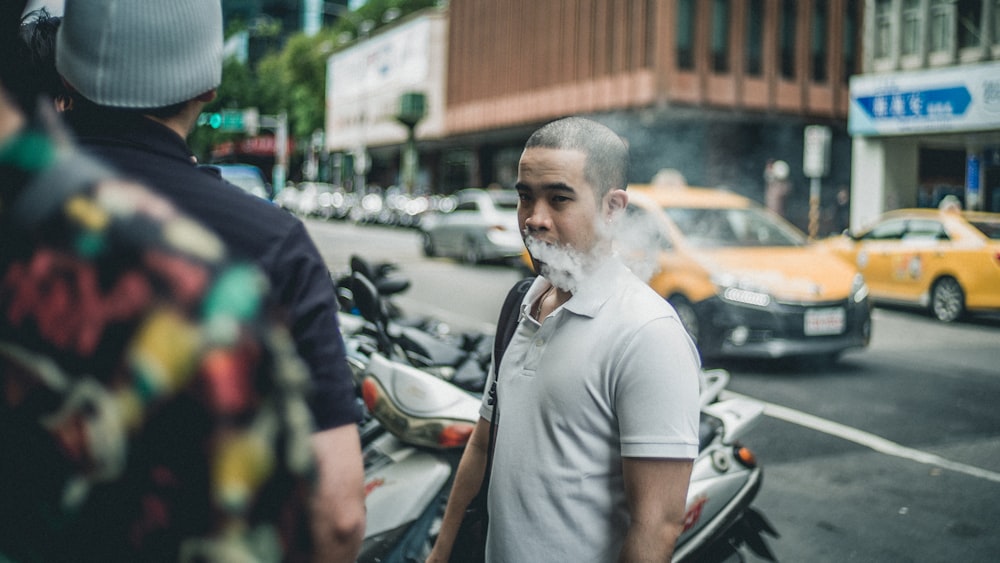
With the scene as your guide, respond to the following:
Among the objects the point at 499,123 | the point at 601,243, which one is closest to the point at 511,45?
the point at 499,123

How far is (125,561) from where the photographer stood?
0.94 m

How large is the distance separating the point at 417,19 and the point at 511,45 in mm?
10433

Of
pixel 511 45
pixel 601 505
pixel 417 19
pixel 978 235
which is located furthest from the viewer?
pixel 417 19

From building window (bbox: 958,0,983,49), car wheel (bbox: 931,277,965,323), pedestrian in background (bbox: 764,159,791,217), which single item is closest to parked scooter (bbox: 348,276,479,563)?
car wheel (bbox: 931,277,965,323)

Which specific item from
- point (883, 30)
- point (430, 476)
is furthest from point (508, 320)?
point (883, 30)

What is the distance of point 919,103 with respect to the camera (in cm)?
2233

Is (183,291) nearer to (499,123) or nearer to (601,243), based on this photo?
(601,243)

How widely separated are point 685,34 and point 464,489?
28.5m

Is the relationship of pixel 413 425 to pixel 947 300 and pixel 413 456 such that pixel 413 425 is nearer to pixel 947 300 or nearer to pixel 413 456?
pixel 413 456

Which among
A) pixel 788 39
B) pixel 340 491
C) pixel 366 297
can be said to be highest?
pixel 788 39

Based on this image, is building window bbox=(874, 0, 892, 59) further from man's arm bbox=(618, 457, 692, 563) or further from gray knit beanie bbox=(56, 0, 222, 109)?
gray knit beanie bbox=(56, 0, 222, 109)

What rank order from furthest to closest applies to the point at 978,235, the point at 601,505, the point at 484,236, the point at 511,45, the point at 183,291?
the point at 511,45, the point at 484,236, the point at 978,235, the point at 601,505, the point at 183,291

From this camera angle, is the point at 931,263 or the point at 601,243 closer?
the point at 601,243

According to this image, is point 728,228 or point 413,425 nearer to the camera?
point 413,425
